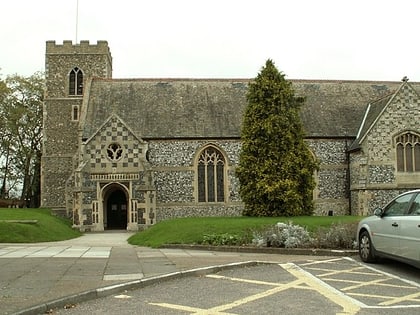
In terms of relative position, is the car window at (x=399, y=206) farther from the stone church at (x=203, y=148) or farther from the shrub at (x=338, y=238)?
the stone church at (x=203, y=148)

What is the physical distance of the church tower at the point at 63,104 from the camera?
132ft

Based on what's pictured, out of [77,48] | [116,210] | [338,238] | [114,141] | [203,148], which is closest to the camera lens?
[338,238]

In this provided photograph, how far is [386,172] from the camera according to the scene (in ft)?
98.8

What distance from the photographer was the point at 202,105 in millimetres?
33969

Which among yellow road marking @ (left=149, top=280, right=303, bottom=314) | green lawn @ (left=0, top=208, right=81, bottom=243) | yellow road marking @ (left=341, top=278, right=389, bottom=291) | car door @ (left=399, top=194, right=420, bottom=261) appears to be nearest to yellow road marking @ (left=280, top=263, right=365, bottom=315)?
yellow road marking @ (left=341, top=278, right=389, bottom=291)

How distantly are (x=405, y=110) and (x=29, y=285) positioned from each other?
26.5 meters

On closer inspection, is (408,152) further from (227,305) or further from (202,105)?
(227,305)

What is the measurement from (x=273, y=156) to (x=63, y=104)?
920 inches

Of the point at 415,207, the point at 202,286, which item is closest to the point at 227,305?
the point at 202,286

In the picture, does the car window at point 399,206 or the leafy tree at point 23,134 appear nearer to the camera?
the car window at point 399,206

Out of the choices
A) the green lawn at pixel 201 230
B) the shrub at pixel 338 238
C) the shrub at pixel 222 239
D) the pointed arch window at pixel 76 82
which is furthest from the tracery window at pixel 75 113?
the shrub at pixel 338 238

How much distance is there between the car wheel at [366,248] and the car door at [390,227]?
38 centimetres

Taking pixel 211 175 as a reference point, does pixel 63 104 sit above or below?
above

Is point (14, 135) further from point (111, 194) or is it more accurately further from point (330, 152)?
point (330, 152)
